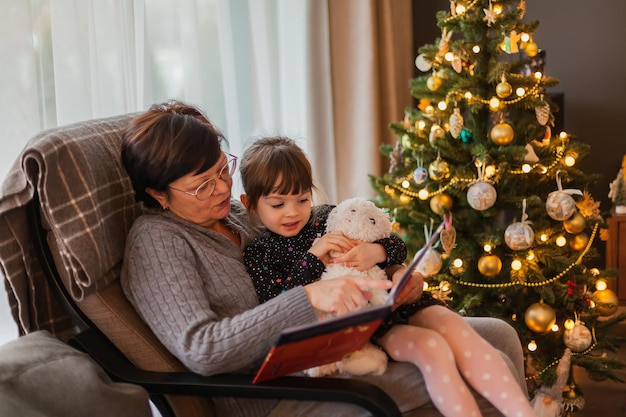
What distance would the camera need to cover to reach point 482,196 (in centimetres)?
280

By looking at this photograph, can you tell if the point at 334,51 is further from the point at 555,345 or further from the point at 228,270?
the point at 228,270

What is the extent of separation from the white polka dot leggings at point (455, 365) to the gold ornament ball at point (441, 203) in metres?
1.11

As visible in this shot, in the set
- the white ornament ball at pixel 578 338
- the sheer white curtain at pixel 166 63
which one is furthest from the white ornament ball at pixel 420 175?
the white ornament ball at pixel 578 338

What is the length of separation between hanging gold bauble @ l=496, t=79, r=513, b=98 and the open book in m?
1.49

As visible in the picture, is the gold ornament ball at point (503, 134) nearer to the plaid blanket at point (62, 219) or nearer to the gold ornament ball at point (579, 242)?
the gold ornament ball at point (579, 242)

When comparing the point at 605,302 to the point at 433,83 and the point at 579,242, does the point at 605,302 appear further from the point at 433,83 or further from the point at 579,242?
the point at 433,83

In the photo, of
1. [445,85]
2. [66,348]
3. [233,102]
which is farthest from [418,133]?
[66,348]

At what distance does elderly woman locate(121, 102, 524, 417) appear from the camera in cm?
162

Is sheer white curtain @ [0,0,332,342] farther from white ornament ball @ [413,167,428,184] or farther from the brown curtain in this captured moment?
white ornament ball @ [413,167,428,184]

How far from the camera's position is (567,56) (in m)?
4.14

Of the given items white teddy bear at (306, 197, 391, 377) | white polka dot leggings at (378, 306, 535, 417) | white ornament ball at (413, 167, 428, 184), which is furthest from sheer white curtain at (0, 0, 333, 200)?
white polka dot leggings at (378, 306, 535, 417)

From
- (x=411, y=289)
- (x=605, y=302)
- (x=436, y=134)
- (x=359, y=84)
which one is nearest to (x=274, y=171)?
(x=411, y=289)

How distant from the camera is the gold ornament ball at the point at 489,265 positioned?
2.86m

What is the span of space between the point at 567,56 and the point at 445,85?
4.79 feet
